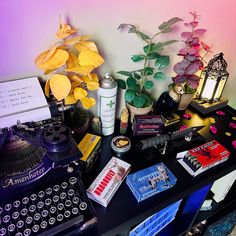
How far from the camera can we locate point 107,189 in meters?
0.79

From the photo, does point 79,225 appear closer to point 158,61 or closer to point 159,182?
point 159,182

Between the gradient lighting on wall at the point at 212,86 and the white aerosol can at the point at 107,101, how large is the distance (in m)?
0.48

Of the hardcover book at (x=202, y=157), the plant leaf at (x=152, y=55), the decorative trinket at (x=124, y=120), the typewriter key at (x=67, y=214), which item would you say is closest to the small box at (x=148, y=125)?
the decorative trinket at (x=124, y=120)

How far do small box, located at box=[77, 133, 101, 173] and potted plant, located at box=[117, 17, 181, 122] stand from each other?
211 mm

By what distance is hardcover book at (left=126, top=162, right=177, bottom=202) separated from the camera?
0.81 m

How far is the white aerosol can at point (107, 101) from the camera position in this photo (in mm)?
917

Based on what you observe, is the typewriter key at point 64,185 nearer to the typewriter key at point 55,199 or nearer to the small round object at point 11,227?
the typewriter key at point 55,199

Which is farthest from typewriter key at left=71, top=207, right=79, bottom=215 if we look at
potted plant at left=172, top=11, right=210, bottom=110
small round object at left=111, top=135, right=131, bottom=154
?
potted plant at left=172, top=11, right=210, bottom=110

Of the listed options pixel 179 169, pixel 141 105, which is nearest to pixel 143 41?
pixel 141 105

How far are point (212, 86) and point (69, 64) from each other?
72 centimetres

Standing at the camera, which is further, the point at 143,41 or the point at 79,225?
the point at 143,41

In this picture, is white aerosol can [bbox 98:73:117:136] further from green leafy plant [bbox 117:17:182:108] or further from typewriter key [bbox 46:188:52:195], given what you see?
typewriter key [bbox 46:188:52:195]

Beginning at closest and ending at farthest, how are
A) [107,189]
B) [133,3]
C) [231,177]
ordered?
[107,189], [133,3], [231,177]

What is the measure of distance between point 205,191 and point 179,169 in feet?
0.64
